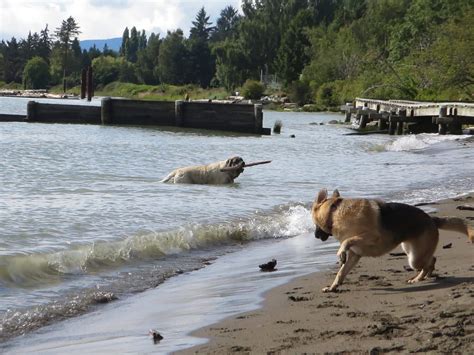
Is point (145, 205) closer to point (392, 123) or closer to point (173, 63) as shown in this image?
point (392, 123)

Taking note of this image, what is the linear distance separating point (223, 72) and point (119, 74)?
38.3 meters

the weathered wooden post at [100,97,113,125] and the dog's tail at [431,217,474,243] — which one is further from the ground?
the dog's tail at [431,217,474,243]

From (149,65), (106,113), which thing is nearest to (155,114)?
(106,113)

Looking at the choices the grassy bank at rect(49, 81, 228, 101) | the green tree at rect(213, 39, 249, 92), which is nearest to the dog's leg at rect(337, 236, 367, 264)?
the grassy bank at rect(49, 81, 228, 101)

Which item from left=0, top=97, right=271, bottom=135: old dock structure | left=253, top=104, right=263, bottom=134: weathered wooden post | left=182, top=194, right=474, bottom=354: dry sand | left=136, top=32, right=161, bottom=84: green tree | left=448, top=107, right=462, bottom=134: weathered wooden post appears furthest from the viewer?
left=136, top=32, right=161, bottom=84: green tree

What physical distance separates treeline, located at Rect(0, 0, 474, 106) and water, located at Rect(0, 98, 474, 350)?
26.0m

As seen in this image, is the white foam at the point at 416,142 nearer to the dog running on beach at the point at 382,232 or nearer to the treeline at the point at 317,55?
the treeline at the point at 317,55

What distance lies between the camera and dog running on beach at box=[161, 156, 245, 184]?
19.0 meters

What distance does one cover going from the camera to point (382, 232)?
7293mm

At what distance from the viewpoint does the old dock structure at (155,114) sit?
45.0m

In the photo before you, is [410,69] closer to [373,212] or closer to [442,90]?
[442,90]

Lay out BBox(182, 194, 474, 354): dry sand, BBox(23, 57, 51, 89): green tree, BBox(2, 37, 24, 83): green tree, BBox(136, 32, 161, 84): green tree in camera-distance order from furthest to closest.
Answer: BBox(2, 37, 24, 83): green tree, BBox(23, 57, 51, 89): green tree, BBox(136, 32, 161, 84): green tree, BBox(182, 194, 474, 354): dry sand

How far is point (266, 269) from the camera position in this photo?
29.4 ft

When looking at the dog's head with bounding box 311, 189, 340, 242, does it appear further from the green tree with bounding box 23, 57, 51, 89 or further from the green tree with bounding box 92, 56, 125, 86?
the green tree with bounding box 23, 57, 51, 89
